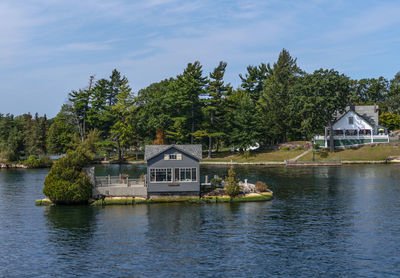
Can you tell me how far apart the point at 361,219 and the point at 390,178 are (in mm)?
36695

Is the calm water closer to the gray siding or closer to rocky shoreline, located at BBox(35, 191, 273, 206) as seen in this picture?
rocky shoreline, located at BBox(35, 191, 273, 206)

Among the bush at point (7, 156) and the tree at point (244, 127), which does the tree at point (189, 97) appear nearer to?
the tree at point (244, 127)

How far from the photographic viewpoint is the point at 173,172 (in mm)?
59188

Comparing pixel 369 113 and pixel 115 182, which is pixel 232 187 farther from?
pixel 369 113

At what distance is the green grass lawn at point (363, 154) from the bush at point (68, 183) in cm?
7439

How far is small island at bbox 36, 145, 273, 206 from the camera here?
57750mm

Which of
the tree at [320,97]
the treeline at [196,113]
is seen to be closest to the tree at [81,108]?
the treeline at [196,113]

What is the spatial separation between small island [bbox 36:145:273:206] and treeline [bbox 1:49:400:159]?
68.4 metres

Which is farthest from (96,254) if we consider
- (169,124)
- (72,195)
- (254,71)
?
(254,71)

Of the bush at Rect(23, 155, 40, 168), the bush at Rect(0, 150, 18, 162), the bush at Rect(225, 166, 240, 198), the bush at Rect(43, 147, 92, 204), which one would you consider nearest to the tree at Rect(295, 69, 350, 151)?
the bush at Rect(225, 166, 240, 198)

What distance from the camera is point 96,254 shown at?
3778 cm

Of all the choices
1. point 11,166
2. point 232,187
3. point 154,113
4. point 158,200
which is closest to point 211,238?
point 158,200

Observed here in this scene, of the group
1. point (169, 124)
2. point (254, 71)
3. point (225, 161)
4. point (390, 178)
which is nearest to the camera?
point (390, 178)

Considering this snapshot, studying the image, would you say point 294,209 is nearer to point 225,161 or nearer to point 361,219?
point 361,219
